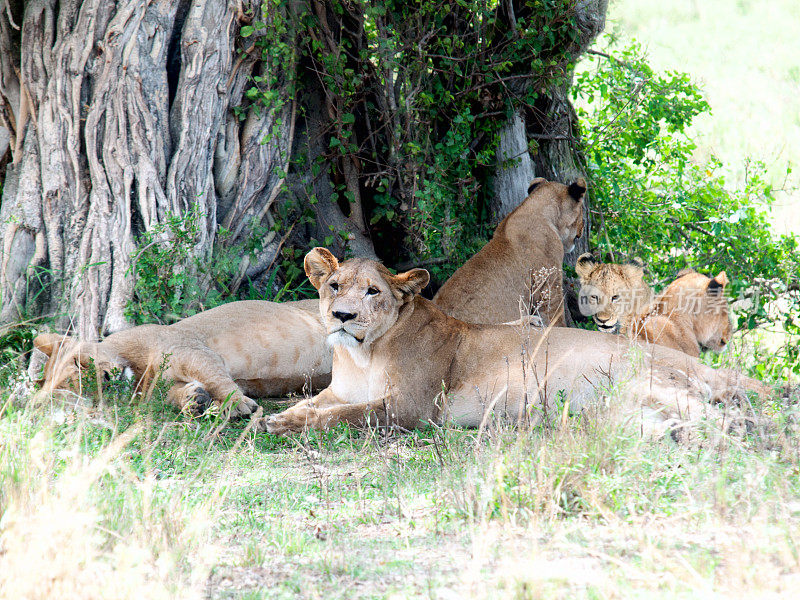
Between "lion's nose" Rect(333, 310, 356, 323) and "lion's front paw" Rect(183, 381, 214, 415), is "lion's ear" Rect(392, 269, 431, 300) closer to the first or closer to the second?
"lion's nose" Rect(333, 310, 356, 323)

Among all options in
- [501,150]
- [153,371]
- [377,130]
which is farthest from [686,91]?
[153,371]

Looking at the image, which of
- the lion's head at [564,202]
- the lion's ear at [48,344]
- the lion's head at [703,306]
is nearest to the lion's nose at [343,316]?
the lion's ear at [48,344]

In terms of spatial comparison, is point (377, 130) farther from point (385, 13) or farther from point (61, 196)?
point (61, 196)

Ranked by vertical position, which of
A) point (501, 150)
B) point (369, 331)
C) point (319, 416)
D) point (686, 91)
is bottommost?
point (319, 416)

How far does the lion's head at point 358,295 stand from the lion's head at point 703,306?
194 centimetres

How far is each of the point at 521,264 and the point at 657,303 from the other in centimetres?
106

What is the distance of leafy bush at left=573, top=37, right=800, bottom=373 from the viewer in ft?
24.8

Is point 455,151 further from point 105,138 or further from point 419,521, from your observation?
point 419,521

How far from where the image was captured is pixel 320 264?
507cm

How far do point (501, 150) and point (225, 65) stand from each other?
7.87 feet

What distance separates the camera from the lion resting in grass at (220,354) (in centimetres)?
521

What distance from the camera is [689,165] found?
29.9 ft

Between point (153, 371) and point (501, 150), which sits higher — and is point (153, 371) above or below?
below

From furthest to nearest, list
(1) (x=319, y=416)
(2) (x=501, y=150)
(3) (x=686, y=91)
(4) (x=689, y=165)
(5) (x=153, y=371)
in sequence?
(4) (x=689, y=165) < (3) (x=686, y=91) < (2) (x=501, y=150) < (5) (x=153, y=371) < (1) (x=319, y=416)
